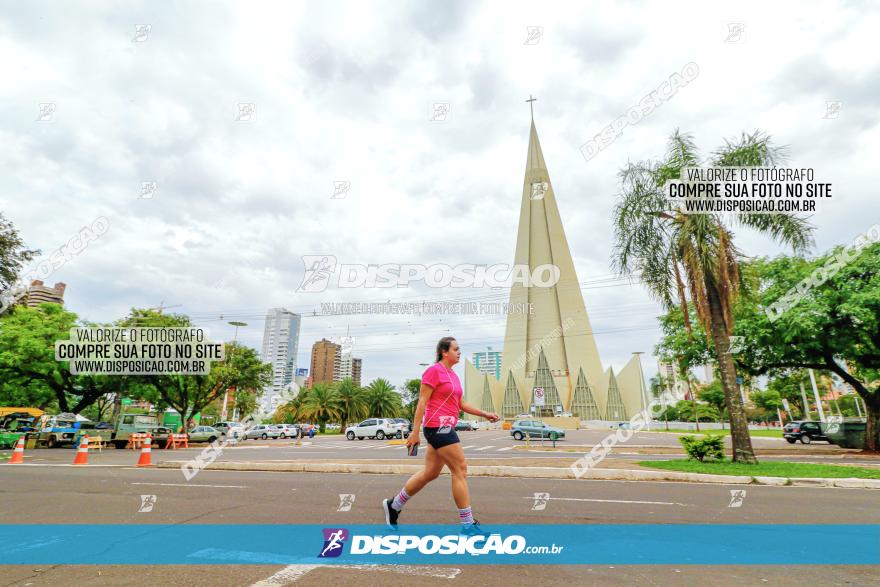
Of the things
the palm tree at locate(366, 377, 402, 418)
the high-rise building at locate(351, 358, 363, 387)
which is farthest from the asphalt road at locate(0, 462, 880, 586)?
the high-rise building at locate(351, 358, 363, 387)

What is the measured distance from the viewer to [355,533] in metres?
4.80

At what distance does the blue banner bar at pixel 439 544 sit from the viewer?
159 inches

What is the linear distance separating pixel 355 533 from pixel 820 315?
59.3 ft

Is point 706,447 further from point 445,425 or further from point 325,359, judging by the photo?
point 325,359

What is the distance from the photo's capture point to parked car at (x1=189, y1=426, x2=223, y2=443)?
30594mm

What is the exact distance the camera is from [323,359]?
386 ft

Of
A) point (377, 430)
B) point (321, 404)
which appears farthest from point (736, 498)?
point (321, 404)

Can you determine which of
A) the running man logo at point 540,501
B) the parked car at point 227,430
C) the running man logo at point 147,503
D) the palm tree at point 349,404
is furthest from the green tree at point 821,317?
the palm tree at point 349,404

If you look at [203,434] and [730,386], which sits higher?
[730,386]

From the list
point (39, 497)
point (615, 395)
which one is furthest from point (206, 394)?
point (615, 395)

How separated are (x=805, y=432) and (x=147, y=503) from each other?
31.1 meters

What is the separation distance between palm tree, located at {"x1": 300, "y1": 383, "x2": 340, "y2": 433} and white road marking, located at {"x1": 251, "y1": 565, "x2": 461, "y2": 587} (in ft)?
169

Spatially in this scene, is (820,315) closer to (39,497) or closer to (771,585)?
(771,585)

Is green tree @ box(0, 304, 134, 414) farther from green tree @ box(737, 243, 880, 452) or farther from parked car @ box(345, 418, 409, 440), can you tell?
green tree @ box(737, 243, 880, 452)
